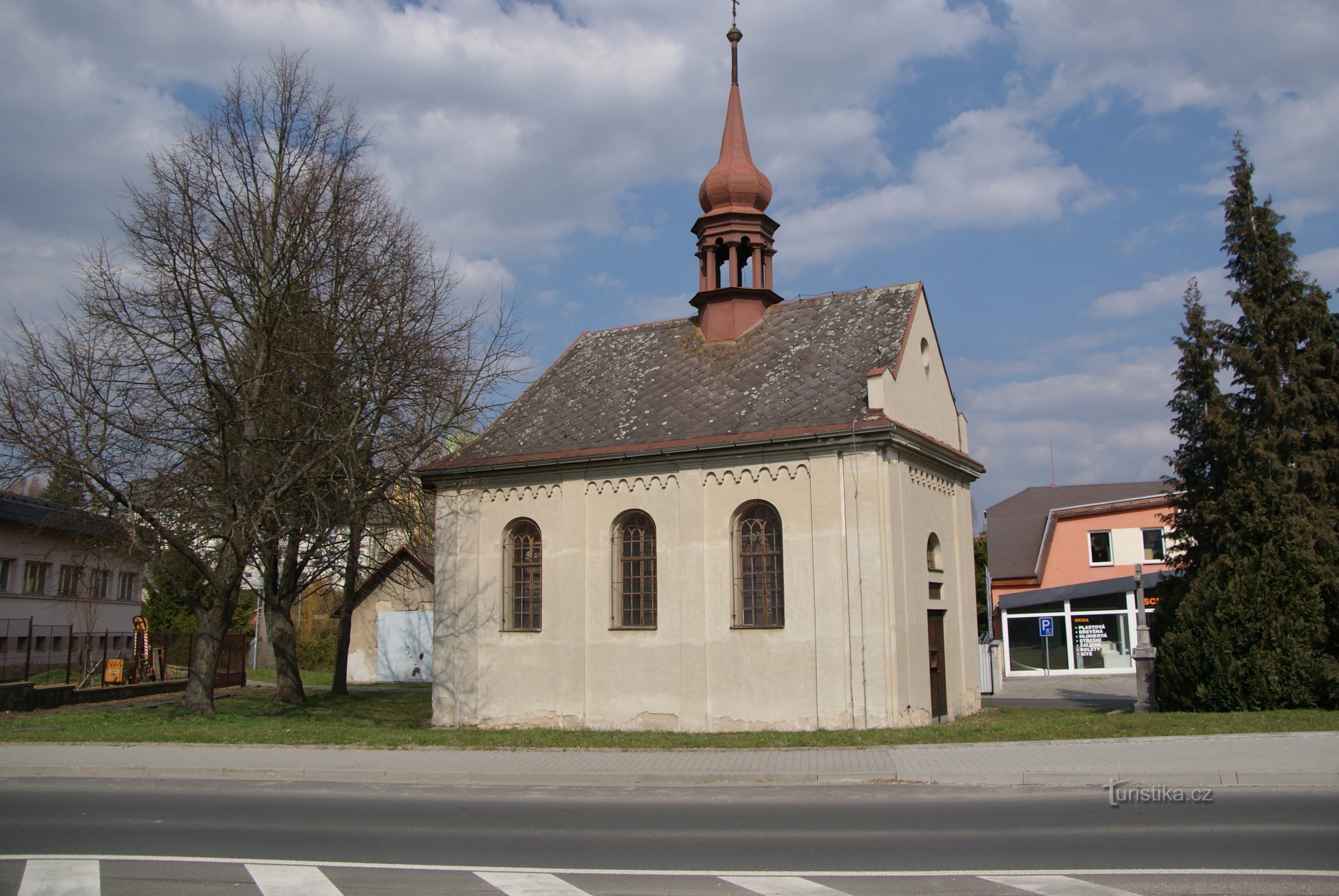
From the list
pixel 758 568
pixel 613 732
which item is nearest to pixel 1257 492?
pixel 758 568

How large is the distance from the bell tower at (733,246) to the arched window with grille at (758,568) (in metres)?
5.20

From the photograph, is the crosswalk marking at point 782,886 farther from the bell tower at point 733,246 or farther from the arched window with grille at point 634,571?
the bell tower at point 733,246

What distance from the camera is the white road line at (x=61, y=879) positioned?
7066mm

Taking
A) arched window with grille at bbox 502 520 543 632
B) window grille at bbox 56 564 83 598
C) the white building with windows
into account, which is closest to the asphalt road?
arched window with grille at bbox 502 520 543 632

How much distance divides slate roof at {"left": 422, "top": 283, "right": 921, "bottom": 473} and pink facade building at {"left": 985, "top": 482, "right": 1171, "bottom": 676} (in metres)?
18.2

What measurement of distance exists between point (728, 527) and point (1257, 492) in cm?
935

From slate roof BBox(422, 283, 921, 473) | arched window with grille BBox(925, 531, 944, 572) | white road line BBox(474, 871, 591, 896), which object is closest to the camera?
white road line BBox(474, 871, 591, 896)

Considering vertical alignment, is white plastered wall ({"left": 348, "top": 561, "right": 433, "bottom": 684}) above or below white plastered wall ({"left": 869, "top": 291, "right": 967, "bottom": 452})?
below

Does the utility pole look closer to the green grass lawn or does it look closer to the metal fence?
the green grass lawn

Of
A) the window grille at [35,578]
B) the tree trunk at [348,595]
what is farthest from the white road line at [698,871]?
the window grille at [35,578]

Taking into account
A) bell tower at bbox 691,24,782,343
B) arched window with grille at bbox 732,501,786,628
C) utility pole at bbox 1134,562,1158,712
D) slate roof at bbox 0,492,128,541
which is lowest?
utility pole at bbox 1134,562,1158,712

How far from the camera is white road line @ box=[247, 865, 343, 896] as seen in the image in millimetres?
6961

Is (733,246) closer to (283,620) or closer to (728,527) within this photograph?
(728,527)

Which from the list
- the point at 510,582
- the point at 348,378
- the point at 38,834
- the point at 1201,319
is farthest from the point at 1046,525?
the point at 38,834
